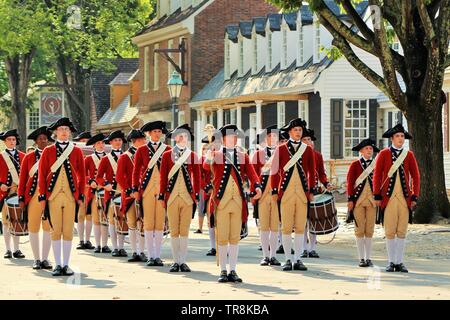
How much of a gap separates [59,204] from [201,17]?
36775 mm

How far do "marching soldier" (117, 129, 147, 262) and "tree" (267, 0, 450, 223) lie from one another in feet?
27.1

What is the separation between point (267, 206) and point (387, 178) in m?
2.46

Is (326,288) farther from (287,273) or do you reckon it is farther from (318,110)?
(318,110)

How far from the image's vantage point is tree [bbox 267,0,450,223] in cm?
2797

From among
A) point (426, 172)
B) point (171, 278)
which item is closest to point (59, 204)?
point (171, 278)

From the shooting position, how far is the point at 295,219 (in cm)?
1850

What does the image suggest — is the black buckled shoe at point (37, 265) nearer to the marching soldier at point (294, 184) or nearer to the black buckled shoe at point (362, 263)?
the marching soldier at point (294, 184)

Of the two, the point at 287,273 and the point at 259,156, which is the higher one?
the point at 259,156

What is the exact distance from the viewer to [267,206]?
2033cm

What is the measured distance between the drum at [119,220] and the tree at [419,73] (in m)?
7.97

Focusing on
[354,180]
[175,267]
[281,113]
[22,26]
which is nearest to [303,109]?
[281,113]

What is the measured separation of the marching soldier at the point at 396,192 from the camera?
18.4m

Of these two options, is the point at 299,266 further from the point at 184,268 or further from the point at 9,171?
the point at 9,171

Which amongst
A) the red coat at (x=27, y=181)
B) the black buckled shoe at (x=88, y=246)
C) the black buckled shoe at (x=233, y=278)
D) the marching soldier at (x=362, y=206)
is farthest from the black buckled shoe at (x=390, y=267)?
the black buckled shoe at (x=88, y=246)
